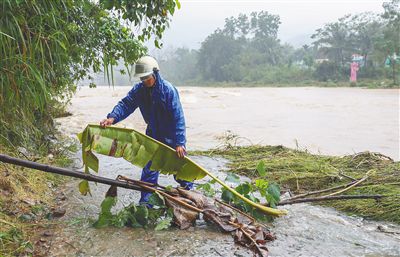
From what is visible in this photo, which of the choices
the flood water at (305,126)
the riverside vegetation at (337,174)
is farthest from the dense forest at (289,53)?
the riverside vegetation at (337,174)

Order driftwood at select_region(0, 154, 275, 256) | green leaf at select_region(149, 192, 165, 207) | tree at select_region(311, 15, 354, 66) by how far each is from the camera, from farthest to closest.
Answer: tree at select_region(311, 15, 354, 66)
green leaf at select_region(149, 192, 165, 207)
driftwood at select_region(0, 154, 275, 256)

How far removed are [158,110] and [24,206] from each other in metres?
1.34

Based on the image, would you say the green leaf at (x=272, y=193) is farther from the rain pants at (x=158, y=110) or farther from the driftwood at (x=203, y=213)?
the rain pants at (x=158, y=110)

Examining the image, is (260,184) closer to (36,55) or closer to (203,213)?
(203,213)

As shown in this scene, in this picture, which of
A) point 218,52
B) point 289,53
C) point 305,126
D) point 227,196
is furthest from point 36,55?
point 289,53

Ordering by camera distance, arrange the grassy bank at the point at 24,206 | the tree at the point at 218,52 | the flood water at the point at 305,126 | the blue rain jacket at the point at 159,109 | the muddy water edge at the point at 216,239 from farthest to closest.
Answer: the tree at the point at 218,52 < the flood water at the point at 305,126 < the blue rain jacket at the point at 159,109 < the muddy water edge at the point at 216,239 < the grassy bank at the point at 24,206

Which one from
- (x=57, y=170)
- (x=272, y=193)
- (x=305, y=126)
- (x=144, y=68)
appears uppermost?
(x=144, y=68)

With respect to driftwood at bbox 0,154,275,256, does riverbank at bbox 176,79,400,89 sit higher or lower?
lower

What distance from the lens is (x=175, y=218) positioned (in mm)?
2947

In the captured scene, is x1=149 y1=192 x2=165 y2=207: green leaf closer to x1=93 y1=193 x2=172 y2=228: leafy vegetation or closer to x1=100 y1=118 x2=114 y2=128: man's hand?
x1=93 y1=193 x2=172 y2=228: leafy vegetation

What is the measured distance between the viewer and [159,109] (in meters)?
3.40

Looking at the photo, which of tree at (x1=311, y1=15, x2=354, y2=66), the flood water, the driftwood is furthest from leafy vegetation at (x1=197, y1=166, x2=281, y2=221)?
tree at (x1=311, y1=15, x2=354, y2=66)

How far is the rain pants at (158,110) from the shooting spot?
3.31 m

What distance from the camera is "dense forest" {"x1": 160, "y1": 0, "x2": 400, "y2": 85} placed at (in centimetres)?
3553
